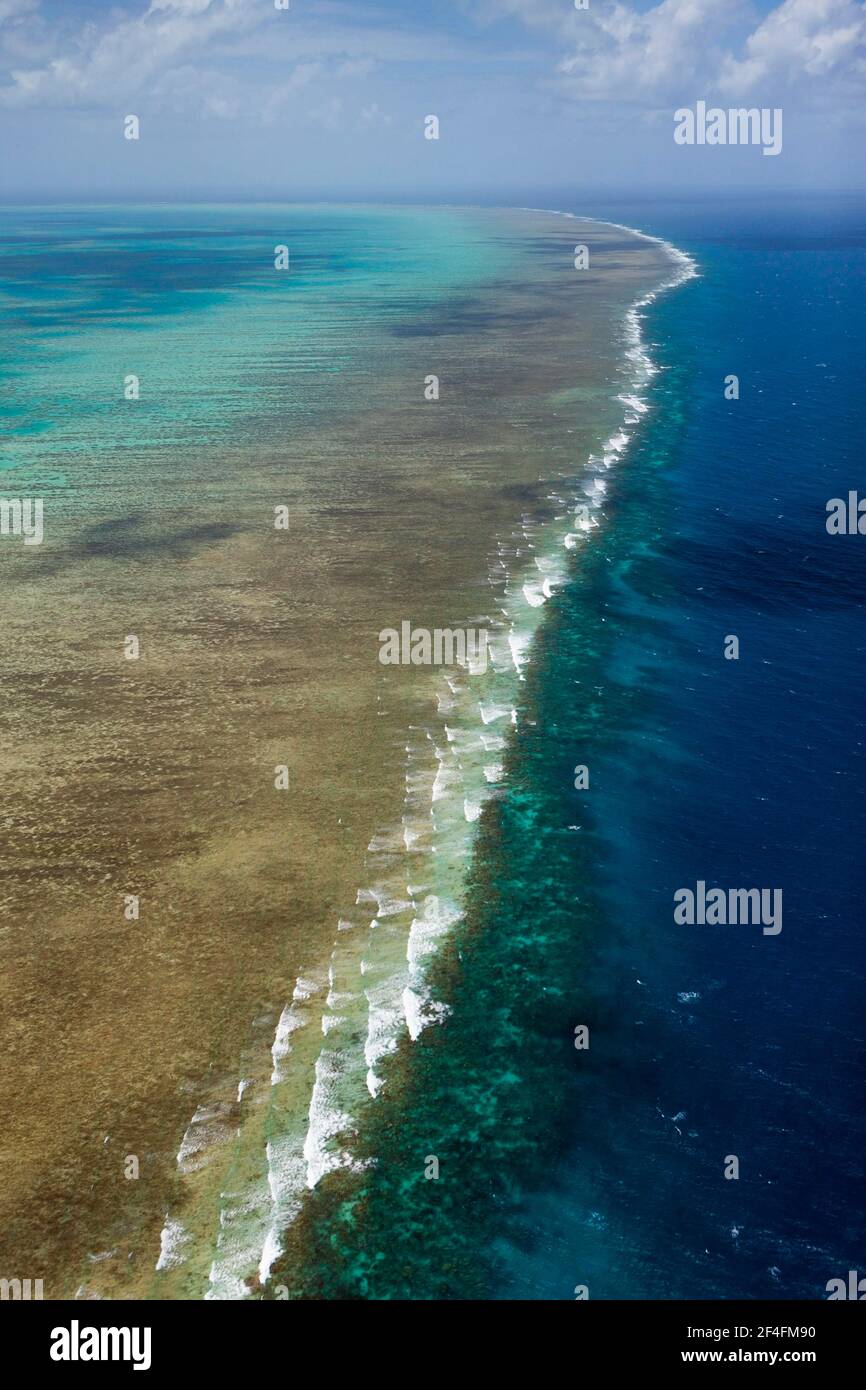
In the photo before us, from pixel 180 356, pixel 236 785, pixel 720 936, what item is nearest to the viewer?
pixel 720 936

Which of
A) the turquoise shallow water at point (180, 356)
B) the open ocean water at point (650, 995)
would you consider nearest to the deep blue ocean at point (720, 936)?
the open ocean water at point (650, 995)

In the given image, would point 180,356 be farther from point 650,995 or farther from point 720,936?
point 650,995

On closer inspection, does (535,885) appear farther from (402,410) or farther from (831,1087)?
(402,410)

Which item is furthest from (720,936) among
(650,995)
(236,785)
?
(236,785)

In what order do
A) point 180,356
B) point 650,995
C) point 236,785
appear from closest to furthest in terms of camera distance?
point 650,995 → point 236,785 → point 180,356

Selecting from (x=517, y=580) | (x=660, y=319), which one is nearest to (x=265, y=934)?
(x=517, y=580)

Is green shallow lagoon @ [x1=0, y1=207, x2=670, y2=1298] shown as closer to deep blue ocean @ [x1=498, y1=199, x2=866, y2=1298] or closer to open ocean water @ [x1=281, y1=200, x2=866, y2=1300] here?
open ocean water @ [x1=281, y1=200, x2=866, y2=1300]
